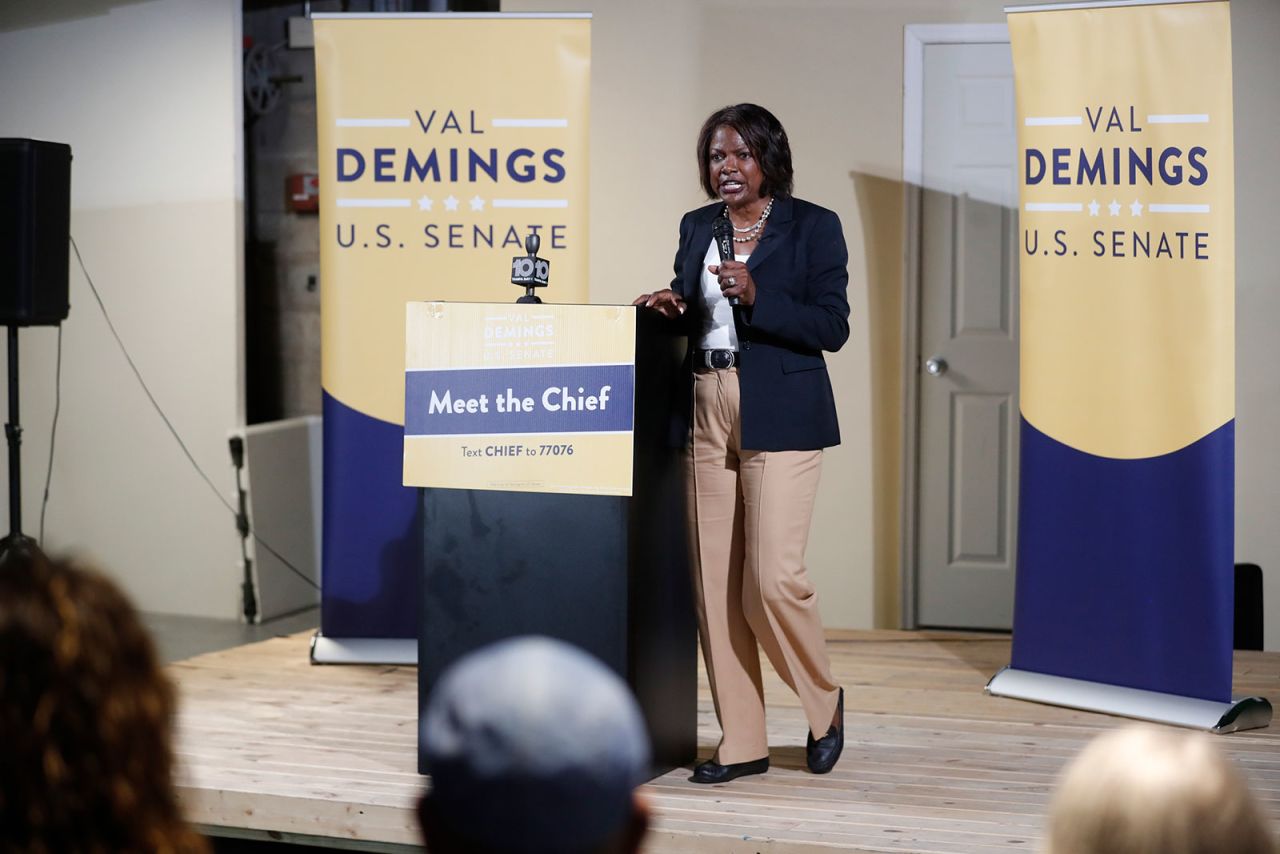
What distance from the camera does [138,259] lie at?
602cm

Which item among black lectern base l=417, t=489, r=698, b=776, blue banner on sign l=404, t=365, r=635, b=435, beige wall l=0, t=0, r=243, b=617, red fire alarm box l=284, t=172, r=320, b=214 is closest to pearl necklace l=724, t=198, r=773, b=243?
blue banner on sign l=404, t=365, r=635, b=435

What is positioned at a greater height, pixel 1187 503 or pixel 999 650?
pixel 1187 503

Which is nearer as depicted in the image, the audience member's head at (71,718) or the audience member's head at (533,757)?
the audience member's head at (533,757)

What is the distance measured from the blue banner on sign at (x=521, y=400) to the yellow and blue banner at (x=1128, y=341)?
155 cm

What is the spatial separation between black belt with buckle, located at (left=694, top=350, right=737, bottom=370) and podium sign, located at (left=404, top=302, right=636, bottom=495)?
221 mm

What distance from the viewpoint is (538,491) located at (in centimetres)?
308

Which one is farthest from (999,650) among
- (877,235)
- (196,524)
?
(196,524)

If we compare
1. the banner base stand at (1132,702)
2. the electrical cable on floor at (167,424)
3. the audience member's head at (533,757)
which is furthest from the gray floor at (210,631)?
the audience member's head at (533,757)

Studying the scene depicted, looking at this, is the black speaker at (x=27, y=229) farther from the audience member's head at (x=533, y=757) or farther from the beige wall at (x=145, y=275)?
the audience member's head at (x=533, y=757)

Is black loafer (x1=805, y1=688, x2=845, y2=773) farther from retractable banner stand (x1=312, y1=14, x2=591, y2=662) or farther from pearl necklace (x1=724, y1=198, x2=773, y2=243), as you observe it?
retractable banner stand (x1=312, y1=14, x2=591, y2=662)

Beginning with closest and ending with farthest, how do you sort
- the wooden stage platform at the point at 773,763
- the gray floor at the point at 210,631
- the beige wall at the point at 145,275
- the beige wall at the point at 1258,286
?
the wooden stage platform at the point at 773,763 < the beige wall at the point at 1258,286 < the gray floor at the point at 210,631 < the beige wall at the point at 145,275

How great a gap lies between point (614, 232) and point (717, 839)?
3035 mm

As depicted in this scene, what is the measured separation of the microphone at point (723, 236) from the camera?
3.16 metres

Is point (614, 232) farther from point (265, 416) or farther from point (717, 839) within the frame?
point (717, 839)
